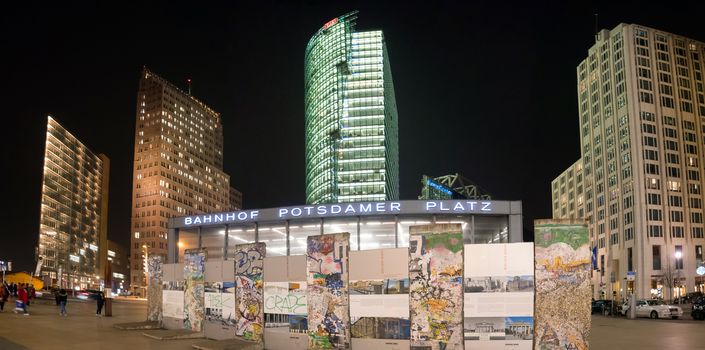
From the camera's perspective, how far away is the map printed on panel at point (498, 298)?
16.5m

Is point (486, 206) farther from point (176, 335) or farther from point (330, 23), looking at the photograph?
point (330, 23)

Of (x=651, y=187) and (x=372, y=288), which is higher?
(x=651, y=187)

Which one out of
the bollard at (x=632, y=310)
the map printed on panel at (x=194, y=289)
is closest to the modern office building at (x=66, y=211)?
the bollard at (x=632, y=310)

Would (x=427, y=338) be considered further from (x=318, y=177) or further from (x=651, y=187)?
(x=318, y=177)

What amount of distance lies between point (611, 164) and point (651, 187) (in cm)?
1170

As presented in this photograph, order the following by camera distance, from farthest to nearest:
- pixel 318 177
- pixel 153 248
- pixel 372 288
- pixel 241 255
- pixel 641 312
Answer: pixel 153 248, pixel 318 177, pixel 641 312, pixel 241 255, pixel 372 288

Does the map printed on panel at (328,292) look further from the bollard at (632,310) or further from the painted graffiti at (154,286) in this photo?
the bollard at (632,310)

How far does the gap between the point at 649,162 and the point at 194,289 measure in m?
112

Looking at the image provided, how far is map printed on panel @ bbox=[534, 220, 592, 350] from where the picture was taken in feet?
51.8

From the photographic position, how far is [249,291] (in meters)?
21.8

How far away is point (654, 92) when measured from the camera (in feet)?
408

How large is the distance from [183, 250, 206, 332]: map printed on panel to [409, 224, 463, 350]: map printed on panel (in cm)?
1112

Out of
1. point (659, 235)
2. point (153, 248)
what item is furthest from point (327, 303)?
point (153, 248)

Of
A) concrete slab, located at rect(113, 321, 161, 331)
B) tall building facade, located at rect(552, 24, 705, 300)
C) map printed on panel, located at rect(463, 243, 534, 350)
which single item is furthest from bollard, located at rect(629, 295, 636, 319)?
tall building facade, located at rect(552, 24, 705, 300)
